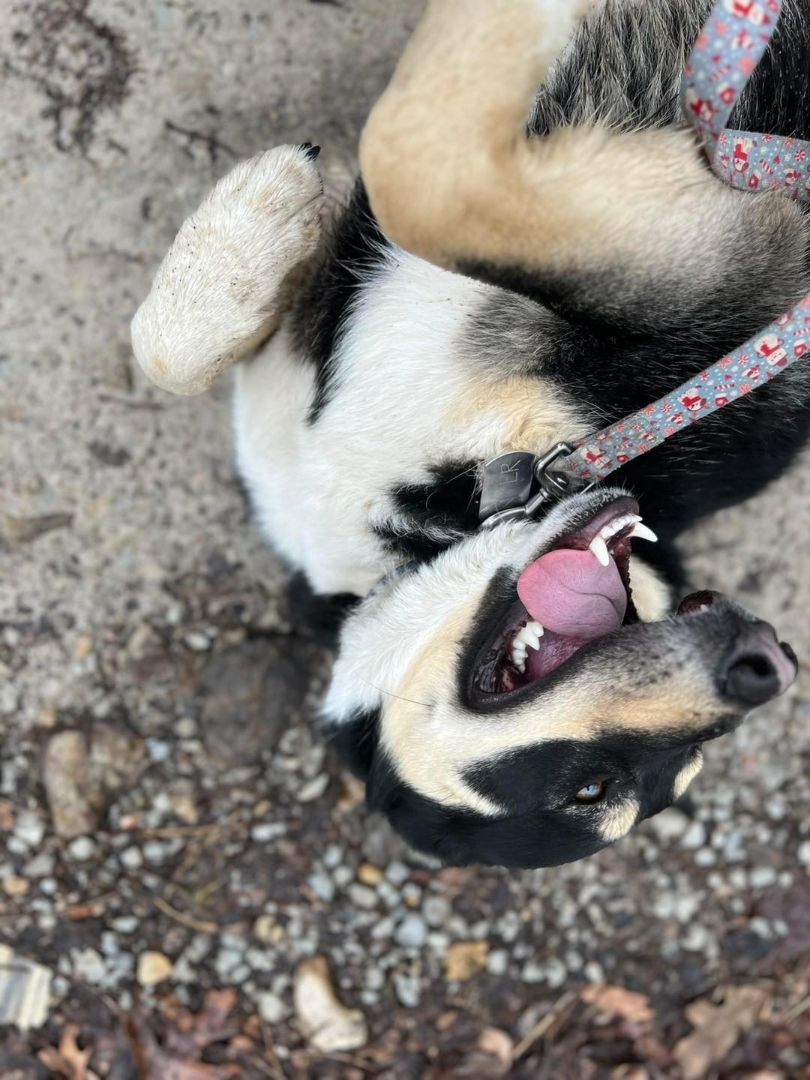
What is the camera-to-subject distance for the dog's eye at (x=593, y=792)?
2.21m

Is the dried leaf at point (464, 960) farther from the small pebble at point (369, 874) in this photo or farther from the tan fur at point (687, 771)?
the tan fur at point (687, 771)

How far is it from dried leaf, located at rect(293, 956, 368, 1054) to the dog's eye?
1.83 meters

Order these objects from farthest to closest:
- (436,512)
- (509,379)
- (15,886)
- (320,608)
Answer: (15,886) → (320,608) → (436,512) → (509,379)

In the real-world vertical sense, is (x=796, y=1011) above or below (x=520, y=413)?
below

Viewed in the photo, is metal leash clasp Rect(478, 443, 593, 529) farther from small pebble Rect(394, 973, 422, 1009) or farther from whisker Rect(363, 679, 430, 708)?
small pebble Rect(394, 973, 422, 1009)

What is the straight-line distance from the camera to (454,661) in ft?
7.06

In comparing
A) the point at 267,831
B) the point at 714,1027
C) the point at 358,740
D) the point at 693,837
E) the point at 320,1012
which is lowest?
the point at 714,1027

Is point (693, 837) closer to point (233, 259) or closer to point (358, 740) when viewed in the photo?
point (358, 740)

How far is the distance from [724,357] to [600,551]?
0.51 m

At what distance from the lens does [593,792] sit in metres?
2.23

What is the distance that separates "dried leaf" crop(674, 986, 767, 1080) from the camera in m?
3.75

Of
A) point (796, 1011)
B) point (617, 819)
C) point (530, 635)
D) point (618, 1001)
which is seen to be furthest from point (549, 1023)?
point (530, 635)

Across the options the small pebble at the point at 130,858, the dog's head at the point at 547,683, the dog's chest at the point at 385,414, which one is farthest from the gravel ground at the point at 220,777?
the dog's head at the point at 547,683

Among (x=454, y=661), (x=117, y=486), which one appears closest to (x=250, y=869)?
(x=117, y=486)
